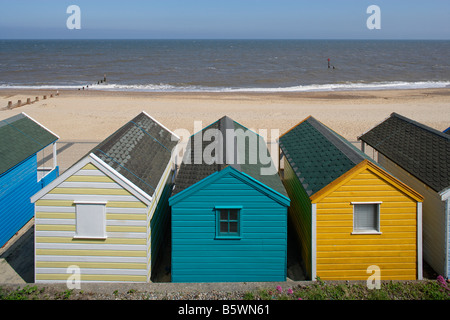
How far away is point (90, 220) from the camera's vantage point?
925 centimetres

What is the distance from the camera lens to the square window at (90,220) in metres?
9.20

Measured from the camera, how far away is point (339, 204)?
9.30 meters

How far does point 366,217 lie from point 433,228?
181cm

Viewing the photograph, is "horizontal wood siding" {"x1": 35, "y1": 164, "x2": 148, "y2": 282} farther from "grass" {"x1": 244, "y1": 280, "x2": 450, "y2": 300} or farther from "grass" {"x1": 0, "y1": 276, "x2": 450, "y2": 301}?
"grass" {"x1": 244, "y1": 280, "x2": 450, "y2": 300}

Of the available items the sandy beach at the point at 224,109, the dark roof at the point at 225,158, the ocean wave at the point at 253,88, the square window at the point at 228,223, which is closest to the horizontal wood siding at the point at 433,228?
the dark roof at the point at 225,158

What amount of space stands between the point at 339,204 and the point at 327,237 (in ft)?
2.70

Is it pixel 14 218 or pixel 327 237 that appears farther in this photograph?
pixel 14 218

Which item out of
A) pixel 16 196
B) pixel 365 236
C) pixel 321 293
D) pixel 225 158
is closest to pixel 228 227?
pixel 225 158

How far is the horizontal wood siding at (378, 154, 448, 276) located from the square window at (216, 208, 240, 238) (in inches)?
185

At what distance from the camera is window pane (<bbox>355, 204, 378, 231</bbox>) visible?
9.44 m

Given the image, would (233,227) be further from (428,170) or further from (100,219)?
(428,170)

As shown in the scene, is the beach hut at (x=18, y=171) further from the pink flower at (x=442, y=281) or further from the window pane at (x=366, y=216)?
the pink flower at (x=442, y=281)
